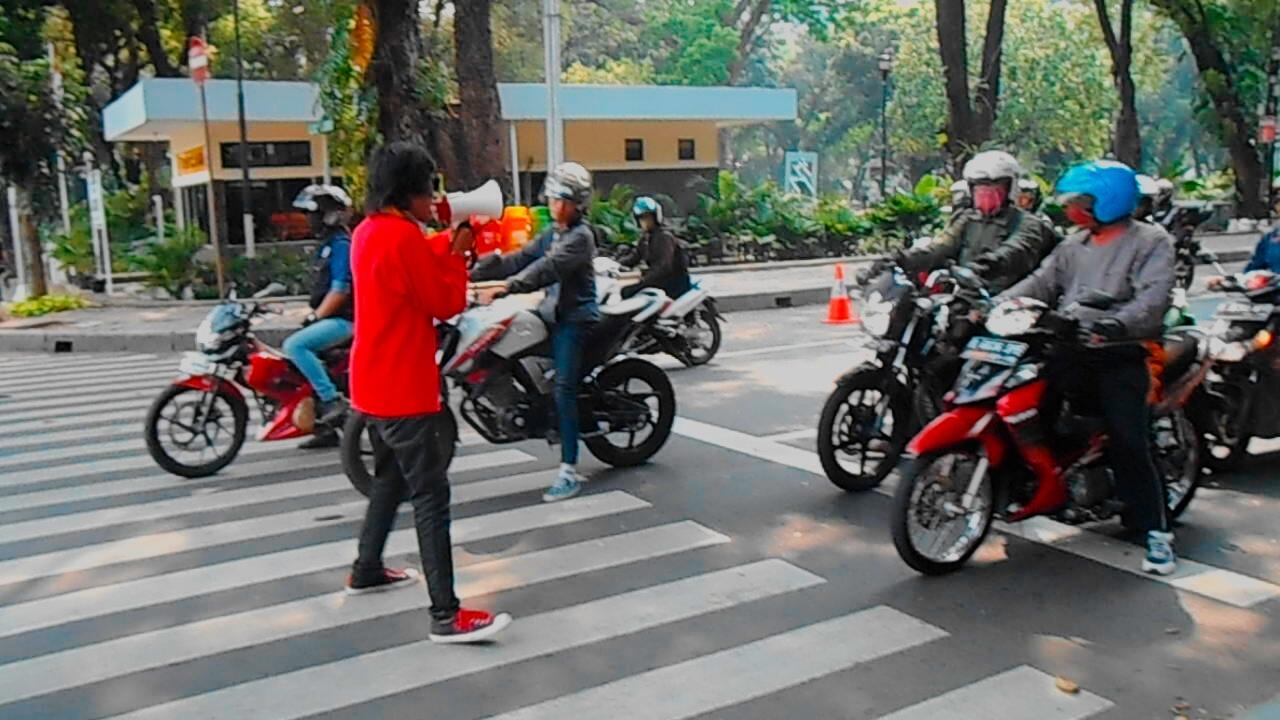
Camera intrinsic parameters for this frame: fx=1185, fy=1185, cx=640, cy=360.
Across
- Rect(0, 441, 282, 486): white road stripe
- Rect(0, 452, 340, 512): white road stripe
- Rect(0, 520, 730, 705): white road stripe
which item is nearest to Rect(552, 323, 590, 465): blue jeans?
Rect(0, 520, 730, 705): white road stripe

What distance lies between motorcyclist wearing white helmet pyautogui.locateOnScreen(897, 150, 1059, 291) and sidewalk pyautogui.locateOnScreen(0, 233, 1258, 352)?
5.10 m

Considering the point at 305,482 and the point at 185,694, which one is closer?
the point at 185,694

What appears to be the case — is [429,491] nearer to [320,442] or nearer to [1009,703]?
[1009,703]

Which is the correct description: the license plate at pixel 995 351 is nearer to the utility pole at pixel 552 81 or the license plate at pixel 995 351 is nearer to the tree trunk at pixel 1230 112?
the utility pole at pixel 552 81

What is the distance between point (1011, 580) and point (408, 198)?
3.06 metres

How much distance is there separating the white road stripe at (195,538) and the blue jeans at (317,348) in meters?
0.99

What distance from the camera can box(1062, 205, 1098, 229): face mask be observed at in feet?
17.0

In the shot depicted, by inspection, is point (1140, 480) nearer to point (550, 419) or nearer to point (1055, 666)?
point (1055, 666)

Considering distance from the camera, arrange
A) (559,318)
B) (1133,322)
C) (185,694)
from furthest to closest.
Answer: (559,318)
(1133,322)
(185,694)

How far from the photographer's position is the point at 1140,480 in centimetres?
525

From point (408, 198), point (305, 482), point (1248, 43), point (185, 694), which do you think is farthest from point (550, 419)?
point (1248, 43)

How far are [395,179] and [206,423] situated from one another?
3.53 meters

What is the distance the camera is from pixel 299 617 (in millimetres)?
4895

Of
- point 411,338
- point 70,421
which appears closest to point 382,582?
point 411,338
